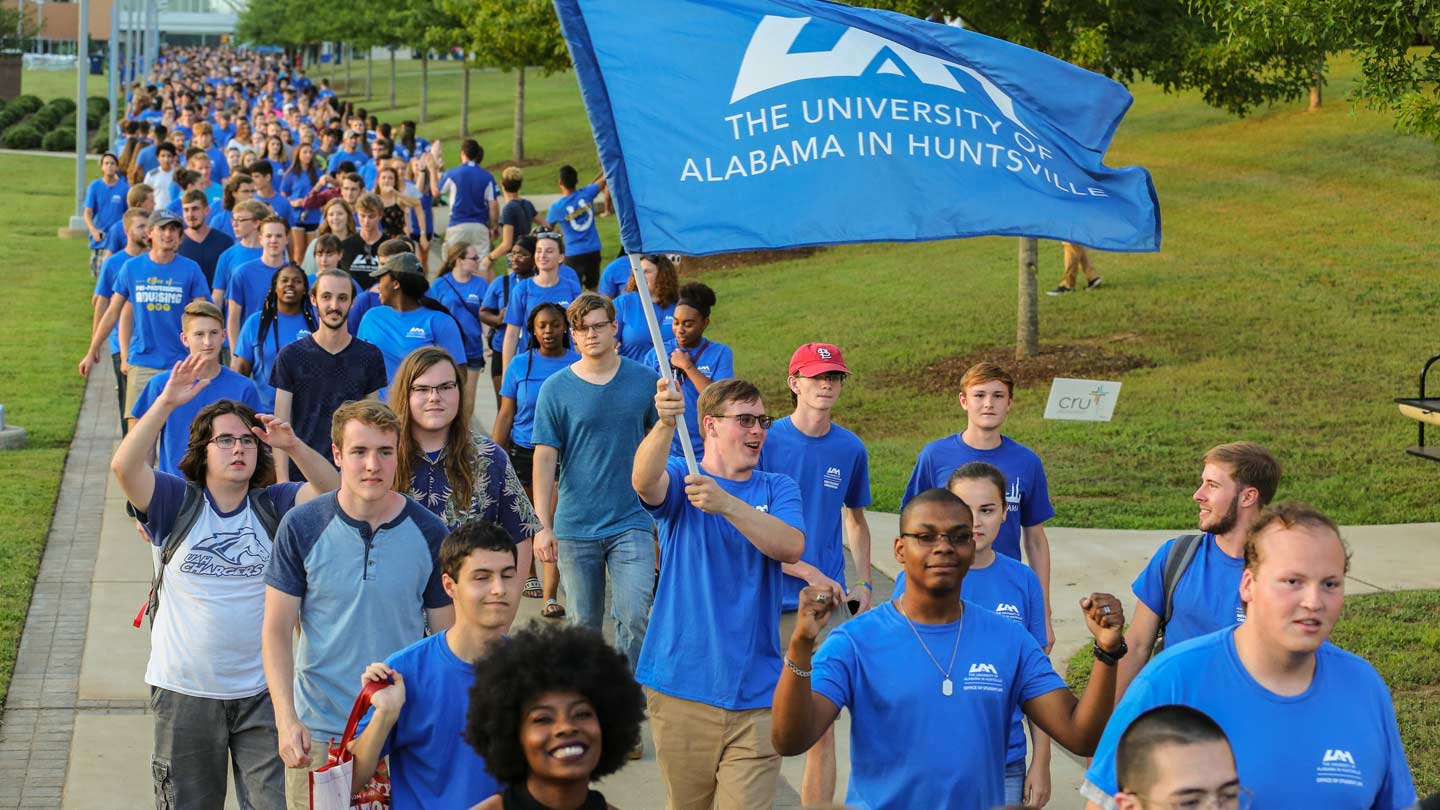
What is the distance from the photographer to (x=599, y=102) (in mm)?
6195

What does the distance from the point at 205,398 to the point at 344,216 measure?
5.85 m

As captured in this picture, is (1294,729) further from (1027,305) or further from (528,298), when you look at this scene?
(1027,305)

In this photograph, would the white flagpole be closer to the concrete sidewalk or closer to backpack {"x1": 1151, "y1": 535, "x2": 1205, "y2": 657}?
backpack {"x1": 1151, "y1": 535, "x2": 1205, "y2": 657}

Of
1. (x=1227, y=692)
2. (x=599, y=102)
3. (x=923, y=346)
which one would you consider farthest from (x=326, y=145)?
(x=1227, y=692)

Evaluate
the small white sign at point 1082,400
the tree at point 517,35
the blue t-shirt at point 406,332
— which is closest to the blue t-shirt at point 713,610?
the small white sign at point 1082,400

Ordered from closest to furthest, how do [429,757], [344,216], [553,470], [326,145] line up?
[429,757] → [553,470] → [344,216] → [326,145]

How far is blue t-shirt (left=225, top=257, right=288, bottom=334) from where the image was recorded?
39.2 ft

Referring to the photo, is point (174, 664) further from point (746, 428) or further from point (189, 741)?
point (746, 428)

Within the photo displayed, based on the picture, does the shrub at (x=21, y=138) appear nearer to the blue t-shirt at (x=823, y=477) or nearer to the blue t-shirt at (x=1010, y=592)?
the blue t-shirt at (x=823, y=477)

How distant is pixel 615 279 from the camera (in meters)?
13.7

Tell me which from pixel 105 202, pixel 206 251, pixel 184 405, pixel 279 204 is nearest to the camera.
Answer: pixel 184 405

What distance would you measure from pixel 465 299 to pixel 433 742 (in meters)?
8.82

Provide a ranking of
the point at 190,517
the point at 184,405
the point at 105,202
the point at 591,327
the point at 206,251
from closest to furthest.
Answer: the point at 190,517, the point at 591,327, the point at 184,405, the point at 206,251, the point at 105,202

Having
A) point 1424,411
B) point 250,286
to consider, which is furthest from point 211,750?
point 1424,411
